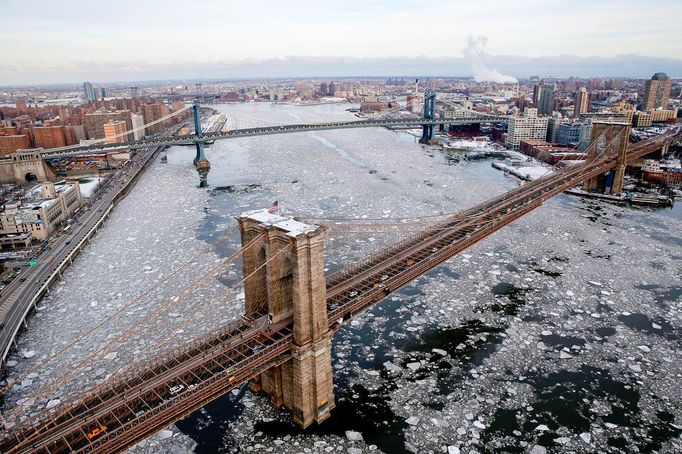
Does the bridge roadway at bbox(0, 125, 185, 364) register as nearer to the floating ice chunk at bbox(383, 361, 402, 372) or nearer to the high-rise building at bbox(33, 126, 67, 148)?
the floating ice chunk at bbox(383, 361, 402, 372)

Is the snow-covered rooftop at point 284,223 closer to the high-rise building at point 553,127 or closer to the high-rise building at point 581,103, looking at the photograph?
the high-rise building at point 553,127

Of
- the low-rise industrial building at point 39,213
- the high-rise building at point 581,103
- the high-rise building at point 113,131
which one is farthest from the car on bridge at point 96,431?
the high-rise building at point 581,103

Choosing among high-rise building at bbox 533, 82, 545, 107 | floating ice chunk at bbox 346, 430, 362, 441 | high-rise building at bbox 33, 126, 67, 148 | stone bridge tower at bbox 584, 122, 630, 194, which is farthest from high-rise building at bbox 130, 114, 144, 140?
high-rise building at bbox 533, 82, 545, 107

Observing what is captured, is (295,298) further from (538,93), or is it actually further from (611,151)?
(538,93)

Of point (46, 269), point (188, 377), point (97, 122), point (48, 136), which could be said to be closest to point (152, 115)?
point (97, 122)

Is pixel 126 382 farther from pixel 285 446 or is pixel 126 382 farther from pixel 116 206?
pixel 116 206
